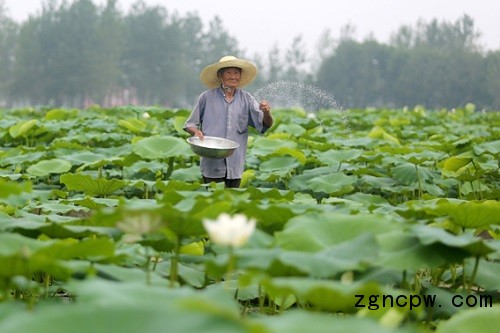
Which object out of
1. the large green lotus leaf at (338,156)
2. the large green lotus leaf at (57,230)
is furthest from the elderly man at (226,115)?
the large green lotus leaf at (57,230)

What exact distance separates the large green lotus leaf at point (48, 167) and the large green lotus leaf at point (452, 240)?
348cm

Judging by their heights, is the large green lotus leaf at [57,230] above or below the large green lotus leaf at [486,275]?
above

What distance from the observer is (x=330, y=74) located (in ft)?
175

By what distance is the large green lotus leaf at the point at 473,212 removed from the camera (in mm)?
2426

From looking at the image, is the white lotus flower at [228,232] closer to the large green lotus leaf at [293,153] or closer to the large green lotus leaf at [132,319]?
the large green lotus leaf at [132,319]

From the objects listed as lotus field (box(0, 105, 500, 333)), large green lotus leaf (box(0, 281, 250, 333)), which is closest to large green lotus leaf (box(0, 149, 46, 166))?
lotus field (box(0, 105, 500, 333))

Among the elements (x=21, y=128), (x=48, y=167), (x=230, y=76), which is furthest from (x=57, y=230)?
(x=21, y=128)

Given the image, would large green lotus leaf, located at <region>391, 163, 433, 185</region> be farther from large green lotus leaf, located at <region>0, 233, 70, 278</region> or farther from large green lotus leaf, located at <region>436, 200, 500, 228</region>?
large green lotus leaf, located at <region>0, 233, 70, 278</region>

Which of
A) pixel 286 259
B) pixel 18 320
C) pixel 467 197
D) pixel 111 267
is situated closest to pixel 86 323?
pixel 18 320

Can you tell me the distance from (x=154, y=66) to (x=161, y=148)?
4929 centimetres

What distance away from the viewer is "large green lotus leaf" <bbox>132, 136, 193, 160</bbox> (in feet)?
17.9

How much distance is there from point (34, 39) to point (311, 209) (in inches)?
1965

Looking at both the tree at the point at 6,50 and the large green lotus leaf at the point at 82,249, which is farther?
the tree at the point at 6,50

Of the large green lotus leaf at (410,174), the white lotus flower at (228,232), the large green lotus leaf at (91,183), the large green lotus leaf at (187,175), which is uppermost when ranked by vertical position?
the white lotus flower at (228,232)
